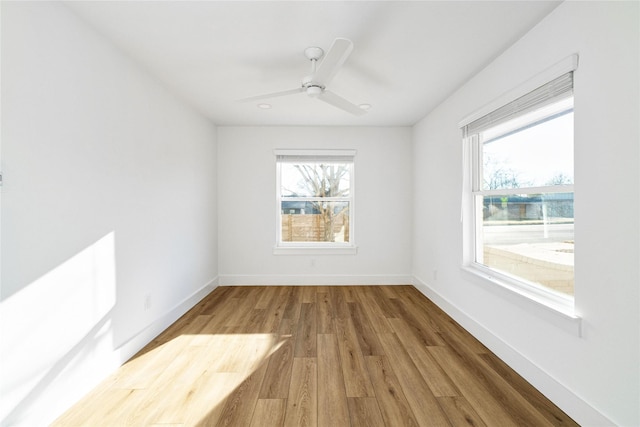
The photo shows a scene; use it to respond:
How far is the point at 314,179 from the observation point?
4496 mm

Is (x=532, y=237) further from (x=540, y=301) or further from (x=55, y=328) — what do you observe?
(x=55, y=328)

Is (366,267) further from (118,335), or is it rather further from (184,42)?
(184,42)

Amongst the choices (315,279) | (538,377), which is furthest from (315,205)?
(538,377)

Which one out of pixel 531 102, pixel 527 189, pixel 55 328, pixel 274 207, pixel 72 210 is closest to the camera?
pixel 55 328

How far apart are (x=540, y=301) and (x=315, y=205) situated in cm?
311

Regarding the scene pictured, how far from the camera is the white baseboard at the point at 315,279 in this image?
4.37 meters

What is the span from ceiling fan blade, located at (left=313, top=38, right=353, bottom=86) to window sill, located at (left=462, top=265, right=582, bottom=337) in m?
2.00

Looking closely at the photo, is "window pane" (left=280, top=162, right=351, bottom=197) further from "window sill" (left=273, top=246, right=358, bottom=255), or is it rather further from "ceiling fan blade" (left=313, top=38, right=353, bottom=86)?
"ceiling fan blade" (left=313, top=38, right=353, bottom=86)

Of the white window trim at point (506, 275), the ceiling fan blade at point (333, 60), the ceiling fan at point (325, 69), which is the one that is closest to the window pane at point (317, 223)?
the white window trim at point (506, 275)

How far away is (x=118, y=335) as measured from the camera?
216cm

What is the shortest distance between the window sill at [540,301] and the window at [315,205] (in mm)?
2293

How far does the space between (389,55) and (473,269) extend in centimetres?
206

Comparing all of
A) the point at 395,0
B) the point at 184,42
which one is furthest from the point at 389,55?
the point at 184,42

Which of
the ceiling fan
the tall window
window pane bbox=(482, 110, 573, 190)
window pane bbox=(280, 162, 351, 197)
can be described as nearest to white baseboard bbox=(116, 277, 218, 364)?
window pane bbox=(280, 162, 351, 197)
